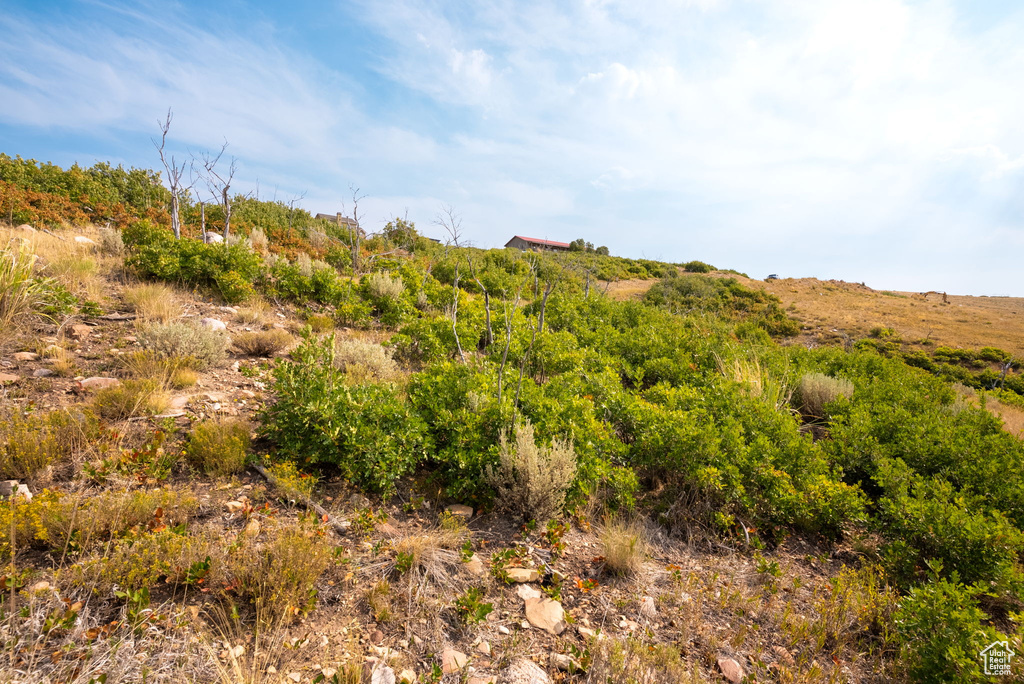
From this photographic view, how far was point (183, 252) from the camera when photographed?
777 cm

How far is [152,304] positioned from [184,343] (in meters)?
1.67

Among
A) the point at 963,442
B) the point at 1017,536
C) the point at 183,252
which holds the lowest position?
the point at 1017,536

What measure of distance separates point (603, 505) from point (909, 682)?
7.14ft

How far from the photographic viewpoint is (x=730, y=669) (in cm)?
261

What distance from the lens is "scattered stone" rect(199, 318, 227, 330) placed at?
6.06 metres

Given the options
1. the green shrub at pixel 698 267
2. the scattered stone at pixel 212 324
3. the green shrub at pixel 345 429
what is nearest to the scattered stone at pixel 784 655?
the green shrub at pixel 345 429

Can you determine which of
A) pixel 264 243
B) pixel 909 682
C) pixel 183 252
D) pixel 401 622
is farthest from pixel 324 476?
pixel 264 243

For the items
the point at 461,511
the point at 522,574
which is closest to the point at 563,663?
the point at 522,574

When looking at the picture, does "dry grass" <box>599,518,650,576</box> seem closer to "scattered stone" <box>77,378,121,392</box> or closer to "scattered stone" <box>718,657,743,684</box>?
"scattered stone" <box>718,657,743,684</box>

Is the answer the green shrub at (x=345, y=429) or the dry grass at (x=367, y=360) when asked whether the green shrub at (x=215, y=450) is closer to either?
the green shrub at (x=345, y=429)

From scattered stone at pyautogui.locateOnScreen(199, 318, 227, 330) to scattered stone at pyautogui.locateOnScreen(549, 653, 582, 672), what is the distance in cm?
600

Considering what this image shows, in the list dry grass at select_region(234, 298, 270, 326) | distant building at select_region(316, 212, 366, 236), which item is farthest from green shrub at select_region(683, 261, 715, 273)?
dry grass at select_region(234, 298, 270, 326)

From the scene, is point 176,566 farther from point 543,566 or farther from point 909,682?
point 909,682

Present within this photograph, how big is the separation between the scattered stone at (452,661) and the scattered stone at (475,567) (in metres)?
0.62
